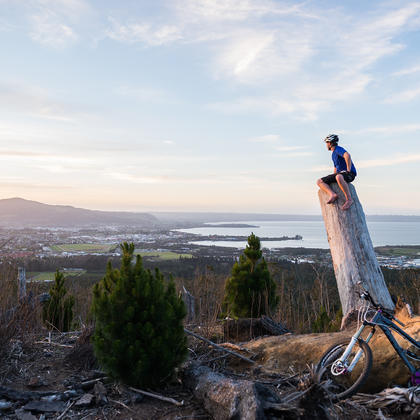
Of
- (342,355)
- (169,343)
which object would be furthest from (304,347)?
(169,343)

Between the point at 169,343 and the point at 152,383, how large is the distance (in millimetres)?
425

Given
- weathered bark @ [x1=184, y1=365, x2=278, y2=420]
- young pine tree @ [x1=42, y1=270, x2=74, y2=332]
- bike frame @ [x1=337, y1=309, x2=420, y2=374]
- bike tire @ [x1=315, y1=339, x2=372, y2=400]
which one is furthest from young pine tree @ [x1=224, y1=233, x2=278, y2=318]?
weathered bark @ [x1=184, y1=365, x2=278, y2=420]

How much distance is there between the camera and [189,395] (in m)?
3.47

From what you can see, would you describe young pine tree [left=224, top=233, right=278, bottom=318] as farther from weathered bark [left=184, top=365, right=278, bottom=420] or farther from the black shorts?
weathered bark [left=184, top=365, right=278, bottom=420]

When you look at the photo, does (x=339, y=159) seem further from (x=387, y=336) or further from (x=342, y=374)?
(x=342, y=374)

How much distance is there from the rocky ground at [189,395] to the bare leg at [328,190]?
9.38 ft

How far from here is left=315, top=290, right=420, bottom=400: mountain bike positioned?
3.48m

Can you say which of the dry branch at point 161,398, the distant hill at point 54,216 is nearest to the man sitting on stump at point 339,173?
the dry branch at point 161,398

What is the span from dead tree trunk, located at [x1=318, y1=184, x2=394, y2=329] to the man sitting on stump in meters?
0.10

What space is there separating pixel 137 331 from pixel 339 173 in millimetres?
4226

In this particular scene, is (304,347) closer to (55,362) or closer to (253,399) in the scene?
(253,399)

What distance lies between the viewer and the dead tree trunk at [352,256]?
560cm

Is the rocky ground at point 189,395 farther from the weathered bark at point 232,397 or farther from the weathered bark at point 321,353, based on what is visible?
the weathered bark at point 321,353

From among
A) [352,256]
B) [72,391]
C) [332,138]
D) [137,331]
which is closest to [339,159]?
[332,138]
